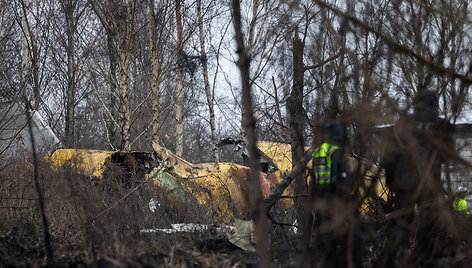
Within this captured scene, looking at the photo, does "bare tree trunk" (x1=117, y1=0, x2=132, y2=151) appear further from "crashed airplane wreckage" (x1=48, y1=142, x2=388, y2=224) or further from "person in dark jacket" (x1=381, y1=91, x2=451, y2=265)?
"person in dark jacket" (x1=381, y1=91, x2=451, y2=265)

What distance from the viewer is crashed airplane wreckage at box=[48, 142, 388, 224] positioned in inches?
277

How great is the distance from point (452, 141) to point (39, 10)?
16.9 meters

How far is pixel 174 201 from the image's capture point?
7219mm

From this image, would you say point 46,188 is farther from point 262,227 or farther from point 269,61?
point 269,61

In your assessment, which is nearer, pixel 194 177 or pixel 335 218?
pixel 335 218

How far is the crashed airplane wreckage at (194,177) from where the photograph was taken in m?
7.04

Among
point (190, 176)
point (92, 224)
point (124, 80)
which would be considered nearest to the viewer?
point (92, 224)

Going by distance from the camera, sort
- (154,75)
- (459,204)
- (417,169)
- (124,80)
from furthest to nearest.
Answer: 1. (154,75)
2. (124,80)
3. (459,204)
4. (417,169)

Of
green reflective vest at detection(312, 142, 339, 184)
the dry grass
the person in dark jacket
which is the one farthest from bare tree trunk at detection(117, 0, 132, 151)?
the person in dark jacket

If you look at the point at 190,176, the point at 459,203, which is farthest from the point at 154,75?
the point at 459,203

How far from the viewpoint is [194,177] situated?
8.72 m

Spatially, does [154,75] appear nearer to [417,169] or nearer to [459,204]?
[459,204]

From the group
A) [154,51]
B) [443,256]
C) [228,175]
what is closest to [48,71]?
[154,51]

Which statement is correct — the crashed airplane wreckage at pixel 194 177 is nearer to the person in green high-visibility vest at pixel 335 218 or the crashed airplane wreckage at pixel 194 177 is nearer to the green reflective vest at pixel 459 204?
the green reflective vest at pixel 459 204
